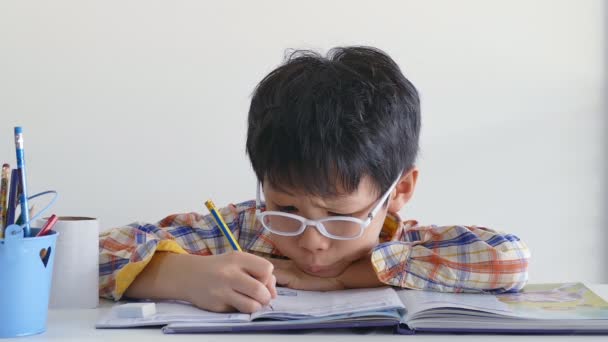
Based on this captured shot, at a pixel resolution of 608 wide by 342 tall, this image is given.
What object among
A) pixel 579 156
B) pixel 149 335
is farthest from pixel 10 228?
pixel 579 156

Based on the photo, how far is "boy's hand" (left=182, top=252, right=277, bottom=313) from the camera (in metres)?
1.02

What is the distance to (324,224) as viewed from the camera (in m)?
1.20

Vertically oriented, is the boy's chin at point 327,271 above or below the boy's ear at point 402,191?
below

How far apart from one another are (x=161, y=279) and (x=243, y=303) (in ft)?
0.56

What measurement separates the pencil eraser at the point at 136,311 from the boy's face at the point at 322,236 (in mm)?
275

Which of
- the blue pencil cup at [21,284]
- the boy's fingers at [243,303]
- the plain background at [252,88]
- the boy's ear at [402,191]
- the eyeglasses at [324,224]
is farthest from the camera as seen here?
the plain background at [252,88]

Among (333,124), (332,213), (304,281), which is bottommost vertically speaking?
(304,281)

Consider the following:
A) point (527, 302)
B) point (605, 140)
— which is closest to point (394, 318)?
point (527, 302)

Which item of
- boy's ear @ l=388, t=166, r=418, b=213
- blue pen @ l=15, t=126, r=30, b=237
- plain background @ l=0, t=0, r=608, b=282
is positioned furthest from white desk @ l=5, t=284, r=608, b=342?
plain background @ l=0, t=0, r=608, b=282

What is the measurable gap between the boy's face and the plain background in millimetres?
843

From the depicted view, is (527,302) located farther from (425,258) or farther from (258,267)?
(258,267)

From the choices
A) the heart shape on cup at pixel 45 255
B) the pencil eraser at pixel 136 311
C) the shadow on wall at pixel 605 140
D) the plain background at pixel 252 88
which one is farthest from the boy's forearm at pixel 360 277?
the shadow on wall at pixel 605 140

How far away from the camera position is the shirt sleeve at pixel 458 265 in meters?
1.21

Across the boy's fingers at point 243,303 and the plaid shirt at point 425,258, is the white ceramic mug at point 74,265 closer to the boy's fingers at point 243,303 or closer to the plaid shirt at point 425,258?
the plaid shirt at point 425,258
